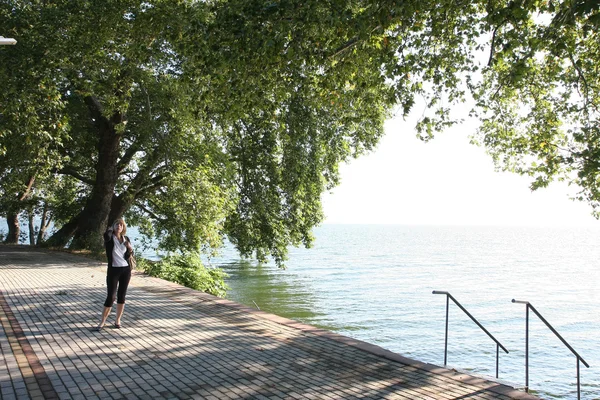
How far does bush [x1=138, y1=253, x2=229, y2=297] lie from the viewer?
17.5 meters

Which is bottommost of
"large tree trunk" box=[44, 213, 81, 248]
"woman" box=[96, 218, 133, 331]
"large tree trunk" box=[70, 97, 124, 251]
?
"woman" box=[96, 218, 133, 331]

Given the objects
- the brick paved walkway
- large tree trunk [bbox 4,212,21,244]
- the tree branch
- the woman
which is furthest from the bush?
large tree trunk [bbox 4,212,21,244]

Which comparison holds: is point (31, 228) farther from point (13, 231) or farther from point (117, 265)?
point (117, 265)

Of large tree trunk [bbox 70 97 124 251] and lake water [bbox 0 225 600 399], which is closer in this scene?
lake water [bbox 0 225 600 399]

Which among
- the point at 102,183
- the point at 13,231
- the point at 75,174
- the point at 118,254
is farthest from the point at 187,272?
the point at 13,231

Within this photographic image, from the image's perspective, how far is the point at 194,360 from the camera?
7.30 m

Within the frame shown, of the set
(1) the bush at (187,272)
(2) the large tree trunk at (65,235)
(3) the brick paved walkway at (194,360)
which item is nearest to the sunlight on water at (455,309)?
(1) the bush at (187,272)

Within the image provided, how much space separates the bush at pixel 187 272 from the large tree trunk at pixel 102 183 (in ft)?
16.2

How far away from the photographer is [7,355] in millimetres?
7234

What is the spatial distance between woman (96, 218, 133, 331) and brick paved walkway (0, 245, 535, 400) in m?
0.45

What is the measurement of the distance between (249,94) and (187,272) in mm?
8507

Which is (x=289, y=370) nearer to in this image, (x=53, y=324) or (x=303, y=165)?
(x=53, y=324)

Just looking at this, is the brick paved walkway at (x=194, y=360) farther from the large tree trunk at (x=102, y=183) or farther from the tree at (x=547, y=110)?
the large tree trunk at (x=102, y=183)

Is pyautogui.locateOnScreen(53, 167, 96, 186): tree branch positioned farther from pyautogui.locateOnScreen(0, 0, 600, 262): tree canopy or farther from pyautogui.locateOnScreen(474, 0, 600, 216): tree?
pyautogui.locateOnScreen(474, 0, 600, 216): tree
